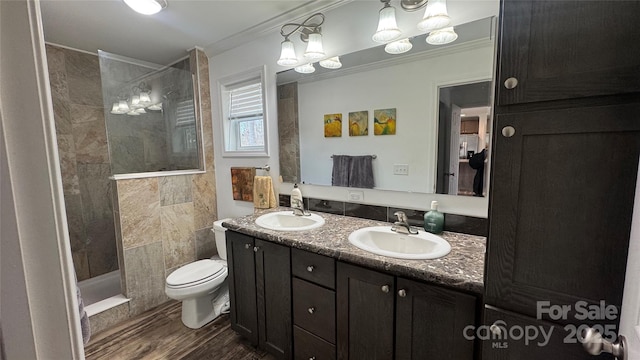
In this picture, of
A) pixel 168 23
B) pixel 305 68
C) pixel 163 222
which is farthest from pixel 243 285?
pixel 168 23

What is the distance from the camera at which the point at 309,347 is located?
1434mm

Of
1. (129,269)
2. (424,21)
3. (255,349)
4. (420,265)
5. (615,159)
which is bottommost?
(255,349)

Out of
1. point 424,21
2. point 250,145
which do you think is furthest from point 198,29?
point 424,21

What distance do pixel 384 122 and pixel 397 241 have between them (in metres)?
0.74

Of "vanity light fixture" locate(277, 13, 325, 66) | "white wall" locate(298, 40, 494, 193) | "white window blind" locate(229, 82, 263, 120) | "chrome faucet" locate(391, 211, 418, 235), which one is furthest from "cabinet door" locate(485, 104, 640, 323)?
"white window blind" locate(229, 82, 263, 120)

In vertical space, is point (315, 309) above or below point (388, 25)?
below

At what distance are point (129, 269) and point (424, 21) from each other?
279 centimetres

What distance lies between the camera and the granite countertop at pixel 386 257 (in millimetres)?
989

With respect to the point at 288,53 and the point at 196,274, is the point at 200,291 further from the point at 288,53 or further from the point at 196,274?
the point at 288,53

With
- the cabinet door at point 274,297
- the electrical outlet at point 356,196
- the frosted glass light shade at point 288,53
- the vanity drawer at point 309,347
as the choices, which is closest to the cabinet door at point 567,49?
the electrical outlet at point 356,196

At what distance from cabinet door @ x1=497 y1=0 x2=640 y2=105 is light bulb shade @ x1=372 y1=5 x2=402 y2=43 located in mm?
850

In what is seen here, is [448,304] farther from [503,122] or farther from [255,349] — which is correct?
[255,349]

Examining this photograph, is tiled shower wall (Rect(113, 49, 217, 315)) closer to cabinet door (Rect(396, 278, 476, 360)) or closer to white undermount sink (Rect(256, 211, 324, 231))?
white undermount sink (Rect(256, 211, 324, 231))

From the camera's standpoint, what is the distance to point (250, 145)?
246 centimetres
